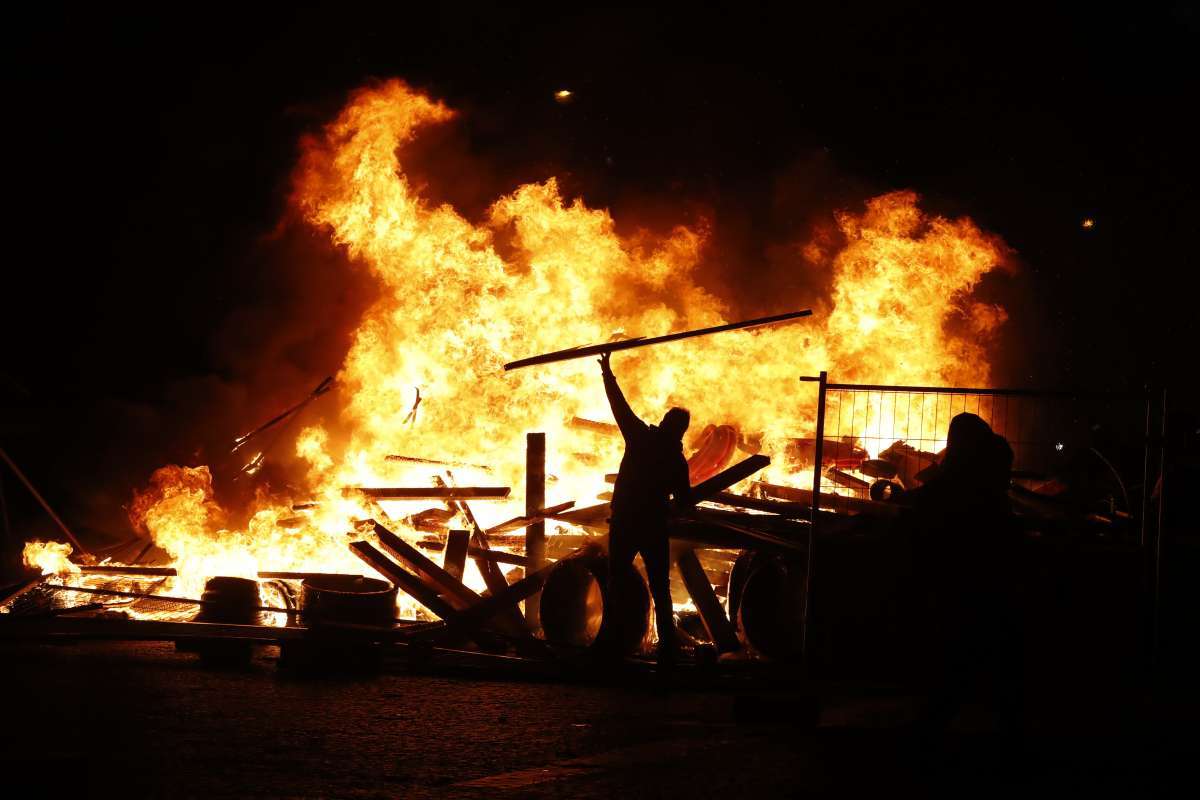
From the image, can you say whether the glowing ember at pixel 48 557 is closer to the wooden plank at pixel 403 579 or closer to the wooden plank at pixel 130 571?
the wooden plank at pixel 130 571

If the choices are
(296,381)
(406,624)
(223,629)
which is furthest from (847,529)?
(296,381)

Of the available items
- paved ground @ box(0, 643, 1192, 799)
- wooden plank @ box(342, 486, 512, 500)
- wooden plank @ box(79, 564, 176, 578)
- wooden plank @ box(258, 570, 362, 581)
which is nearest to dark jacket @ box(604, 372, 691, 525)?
paved ground @ box(0, 643, 1192, 799)

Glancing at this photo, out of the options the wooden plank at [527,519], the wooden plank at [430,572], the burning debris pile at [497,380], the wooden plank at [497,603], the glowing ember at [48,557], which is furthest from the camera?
the glowing ember at [48,557]

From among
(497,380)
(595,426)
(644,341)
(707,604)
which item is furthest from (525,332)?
(707,604)

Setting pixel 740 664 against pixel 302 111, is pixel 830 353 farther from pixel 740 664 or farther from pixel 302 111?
pixel 302 111

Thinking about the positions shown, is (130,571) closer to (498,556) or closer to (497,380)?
(498,556)

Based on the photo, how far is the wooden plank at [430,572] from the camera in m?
9.38

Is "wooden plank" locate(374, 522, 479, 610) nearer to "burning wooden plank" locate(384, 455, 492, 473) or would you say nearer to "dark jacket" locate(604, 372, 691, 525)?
"dark jacket" locate(604, 372, 691, 525)

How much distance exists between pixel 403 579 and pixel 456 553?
0.66m

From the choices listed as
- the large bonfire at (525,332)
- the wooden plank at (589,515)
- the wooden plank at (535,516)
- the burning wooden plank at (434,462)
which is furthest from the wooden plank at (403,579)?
the large bonfire at (525,332)

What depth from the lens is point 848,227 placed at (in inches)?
635

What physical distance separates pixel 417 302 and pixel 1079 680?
34.5 feet

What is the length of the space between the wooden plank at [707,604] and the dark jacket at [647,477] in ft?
3.49

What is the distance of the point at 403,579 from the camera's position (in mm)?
9320
